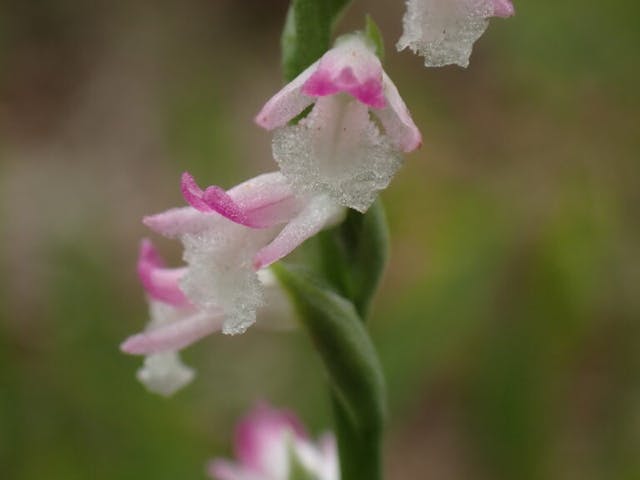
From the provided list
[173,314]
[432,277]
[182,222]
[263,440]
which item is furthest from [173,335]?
[432,277]

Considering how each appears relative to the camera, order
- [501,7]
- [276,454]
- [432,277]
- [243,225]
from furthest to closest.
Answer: [432,277] → [276,454] → [243,225] → [501,7]

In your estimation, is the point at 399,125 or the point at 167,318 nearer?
the point at 399,125

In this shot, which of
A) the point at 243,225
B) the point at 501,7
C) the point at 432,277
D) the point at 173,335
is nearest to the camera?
the point at 501,7

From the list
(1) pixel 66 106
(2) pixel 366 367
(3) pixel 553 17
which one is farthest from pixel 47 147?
(2) pixel 366 367

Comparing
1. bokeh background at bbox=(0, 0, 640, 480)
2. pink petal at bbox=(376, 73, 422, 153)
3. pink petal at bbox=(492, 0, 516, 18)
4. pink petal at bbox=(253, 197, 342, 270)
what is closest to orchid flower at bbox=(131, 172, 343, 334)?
pink petal at bbox=(253, 197, 342, 270)

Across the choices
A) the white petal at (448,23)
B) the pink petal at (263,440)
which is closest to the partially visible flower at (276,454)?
the pink petal at (263,440)

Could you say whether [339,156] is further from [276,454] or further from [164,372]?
[276,454]
